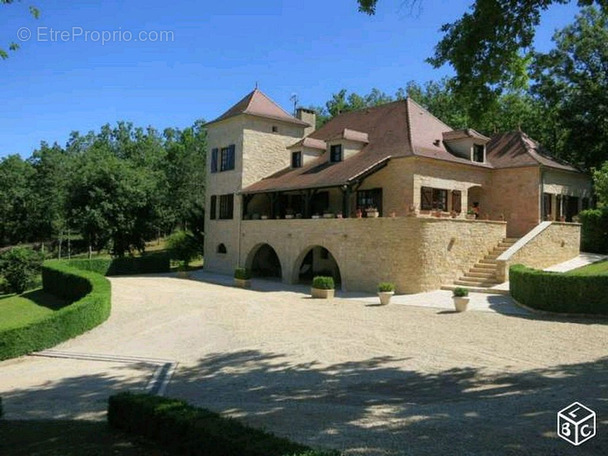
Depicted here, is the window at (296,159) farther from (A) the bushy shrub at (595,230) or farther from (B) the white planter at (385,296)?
(A) the bushy shrub at (595,230)

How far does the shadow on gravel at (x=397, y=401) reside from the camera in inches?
219

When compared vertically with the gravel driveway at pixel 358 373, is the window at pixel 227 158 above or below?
above

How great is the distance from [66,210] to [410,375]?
3482 cm

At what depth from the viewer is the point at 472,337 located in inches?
498

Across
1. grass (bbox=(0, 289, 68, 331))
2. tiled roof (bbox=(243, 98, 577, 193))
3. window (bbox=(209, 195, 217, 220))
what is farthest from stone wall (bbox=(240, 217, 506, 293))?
grass (bbox=(0, 289, 68, 331))

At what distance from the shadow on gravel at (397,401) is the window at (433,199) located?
13925 millimetres

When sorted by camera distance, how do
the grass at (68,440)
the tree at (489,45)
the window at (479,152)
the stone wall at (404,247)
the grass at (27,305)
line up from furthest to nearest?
the window at (479,152) < the grass at (27,305) < the stone wall at (404,247) < the tree at (489,45) < the grass at (68,440)

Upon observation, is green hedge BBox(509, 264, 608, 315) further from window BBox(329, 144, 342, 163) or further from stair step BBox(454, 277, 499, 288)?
window BBox(329, 144, 342, 163)

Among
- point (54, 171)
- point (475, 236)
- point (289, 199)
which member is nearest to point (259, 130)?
point (289, 199)

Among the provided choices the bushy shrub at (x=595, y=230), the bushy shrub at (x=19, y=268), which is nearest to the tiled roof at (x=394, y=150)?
the bushy shrub at (x=595, y=230)

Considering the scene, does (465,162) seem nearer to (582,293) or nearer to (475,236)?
(475,236)

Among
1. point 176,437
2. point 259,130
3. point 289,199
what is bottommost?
point 176,437

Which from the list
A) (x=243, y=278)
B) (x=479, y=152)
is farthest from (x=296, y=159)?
(x=479, y=152)

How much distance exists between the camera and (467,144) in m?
25.9
